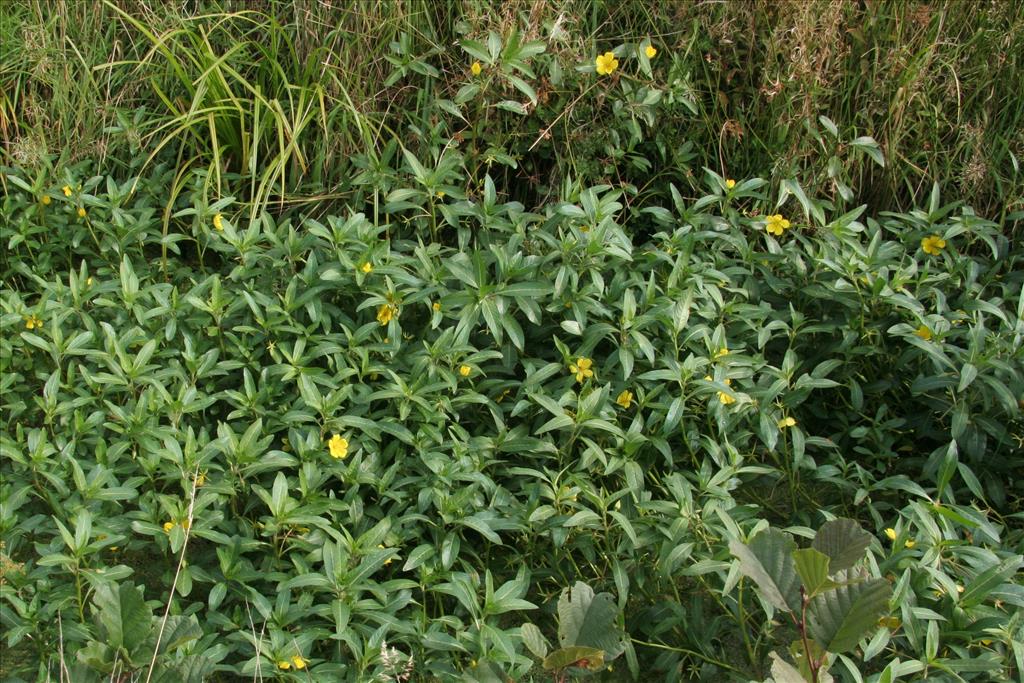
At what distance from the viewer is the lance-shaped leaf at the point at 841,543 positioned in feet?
4.64

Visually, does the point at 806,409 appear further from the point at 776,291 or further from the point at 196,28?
the point at 196,28

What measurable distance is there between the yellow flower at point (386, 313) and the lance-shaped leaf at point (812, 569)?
173 centimetres

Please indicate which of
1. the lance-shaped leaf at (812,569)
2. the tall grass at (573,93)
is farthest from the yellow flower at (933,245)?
the lance-shaped leaf at (812,569)

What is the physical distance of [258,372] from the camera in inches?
116

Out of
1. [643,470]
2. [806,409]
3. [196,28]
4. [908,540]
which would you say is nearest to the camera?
[908,540]

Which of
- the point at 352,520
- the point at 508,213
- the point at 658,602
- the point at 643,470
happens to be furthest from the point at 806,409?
the point at 352,520

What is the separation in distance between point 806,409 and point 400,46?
1.72 m

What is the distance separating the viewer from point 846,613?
1.45 metres

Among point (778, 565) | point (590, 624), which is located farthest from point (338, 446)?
point (778, 565)

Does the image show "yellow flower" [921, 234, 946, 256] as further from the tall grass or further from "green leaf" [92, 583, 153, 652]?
"green leaf" [92, 583, 153, 652]

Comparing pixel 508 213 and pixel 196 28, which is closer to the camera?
pixel 508 213

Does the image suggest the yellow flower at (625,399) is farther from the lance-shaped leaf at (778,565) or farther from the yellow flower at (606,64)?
the lance-shaped leaf at (778,565)

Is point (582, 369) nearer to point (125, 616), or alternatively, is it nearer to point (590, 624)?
point (590, 624)

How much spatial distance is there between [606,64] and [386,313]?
3.78 ft
